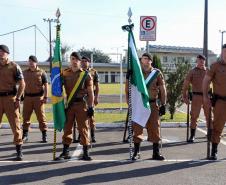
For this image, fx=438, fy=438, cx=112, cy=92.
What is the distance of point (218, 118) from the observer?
8.23 m

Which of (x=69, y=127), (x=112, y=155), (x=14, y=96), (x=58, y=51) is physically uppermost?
(x=58, y=51)

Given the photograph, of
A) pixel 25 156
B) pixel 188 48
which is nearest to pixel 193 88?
pixel 25 156

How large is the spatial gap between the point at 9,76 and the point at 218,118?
405 cm

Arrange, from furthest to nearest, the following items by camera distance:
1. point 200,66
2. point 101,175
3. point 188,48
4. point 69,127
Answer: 1. point 188,48
2. point 200,66
3. point 69,127
4. point 101,175

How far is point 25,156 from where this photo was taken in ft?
28.8

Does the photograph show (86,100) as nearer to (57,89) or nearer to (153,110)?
(57,89)

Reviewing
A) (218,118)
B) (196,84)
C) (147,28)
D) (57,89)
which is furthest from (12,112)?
(147,28)

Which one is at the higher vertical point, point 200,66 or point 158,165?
point 200,66

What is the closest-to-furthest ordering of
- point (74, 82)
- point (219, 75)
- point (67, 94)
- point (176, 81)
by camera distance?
point (219, 75) → point (74, 82) → point (67, 94) → point (176, 81)

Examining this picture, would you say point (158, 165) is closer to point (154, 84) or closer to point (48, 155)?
point (154, 84)

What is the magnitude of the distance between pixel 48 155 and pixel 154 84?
2584mm

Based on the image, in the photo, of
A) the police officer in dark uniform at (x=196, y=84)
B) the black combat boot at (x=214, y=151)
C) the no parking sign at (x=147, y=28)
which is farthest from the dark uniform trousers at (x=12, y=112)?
the no parking sign at (x=147, y=28)

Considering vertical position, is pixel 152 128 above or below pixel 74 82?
below

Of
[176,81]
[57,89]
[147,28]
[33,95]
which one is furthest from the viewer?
[176,81]
